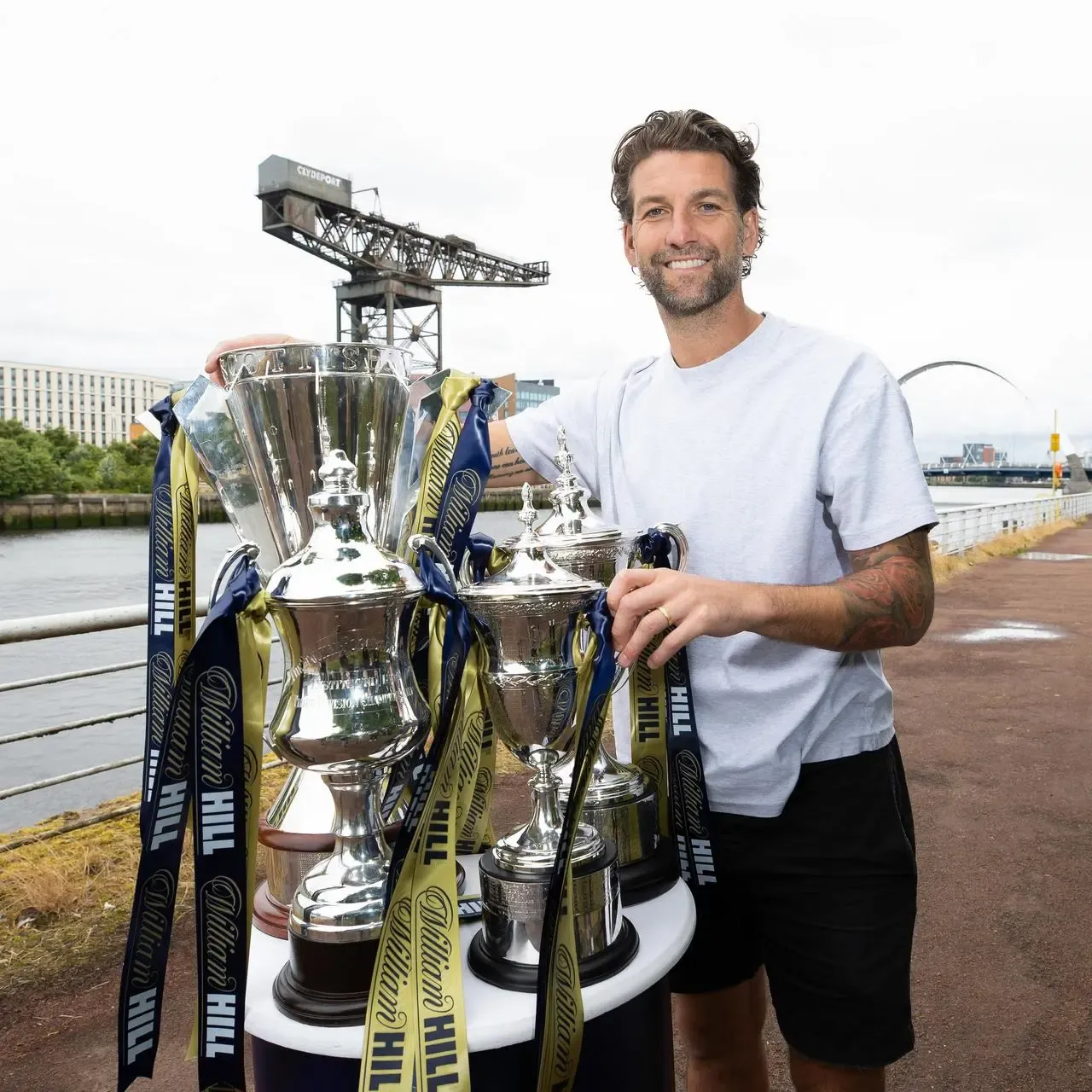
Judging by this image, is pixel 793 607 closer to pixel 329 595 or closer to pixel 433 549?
pixel 433 549

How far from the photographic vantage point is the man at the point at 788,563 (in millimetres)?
1627

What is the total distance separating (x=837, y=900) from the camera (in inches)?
67.0

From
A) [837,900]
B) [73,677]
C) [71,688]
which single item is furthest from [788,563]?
[71,688]

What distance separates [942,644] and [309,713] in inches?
322

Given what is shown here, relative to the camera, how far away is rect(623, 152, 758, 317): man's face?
1.71 meters

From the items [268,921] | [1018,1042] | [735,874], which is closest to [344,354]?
[268,921]

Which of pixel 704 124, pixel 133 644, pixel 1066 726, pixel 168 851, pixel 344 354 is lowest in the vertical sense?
pixel 133 644

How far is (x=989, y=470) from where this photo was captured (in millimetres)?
59438

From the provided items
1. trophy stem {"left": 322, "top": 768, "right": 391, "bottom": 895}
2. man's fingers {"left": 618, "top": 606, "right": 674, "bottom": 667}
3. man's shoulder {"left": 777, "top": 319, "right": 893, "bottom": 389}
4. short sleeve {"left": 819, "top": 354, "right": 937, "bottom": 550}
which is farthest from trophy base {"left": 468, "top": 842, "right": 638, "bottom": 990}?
man's shoulder {"left": 777, "top": 319, "right": 893, "bottom": 389}

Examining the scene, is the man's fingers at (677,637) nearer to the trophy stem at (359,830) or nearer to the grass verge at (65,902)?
the trophy stem at (359,830)

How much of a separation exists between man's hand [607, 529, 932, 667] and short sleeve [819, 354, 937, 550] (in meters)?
0.04

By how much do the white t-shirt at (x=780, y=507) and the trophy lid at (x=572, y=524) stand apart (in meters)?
0.21

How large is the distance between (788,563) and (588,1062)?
2.70 feet

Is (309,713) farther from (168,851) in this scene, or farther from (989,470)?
(989,470)
